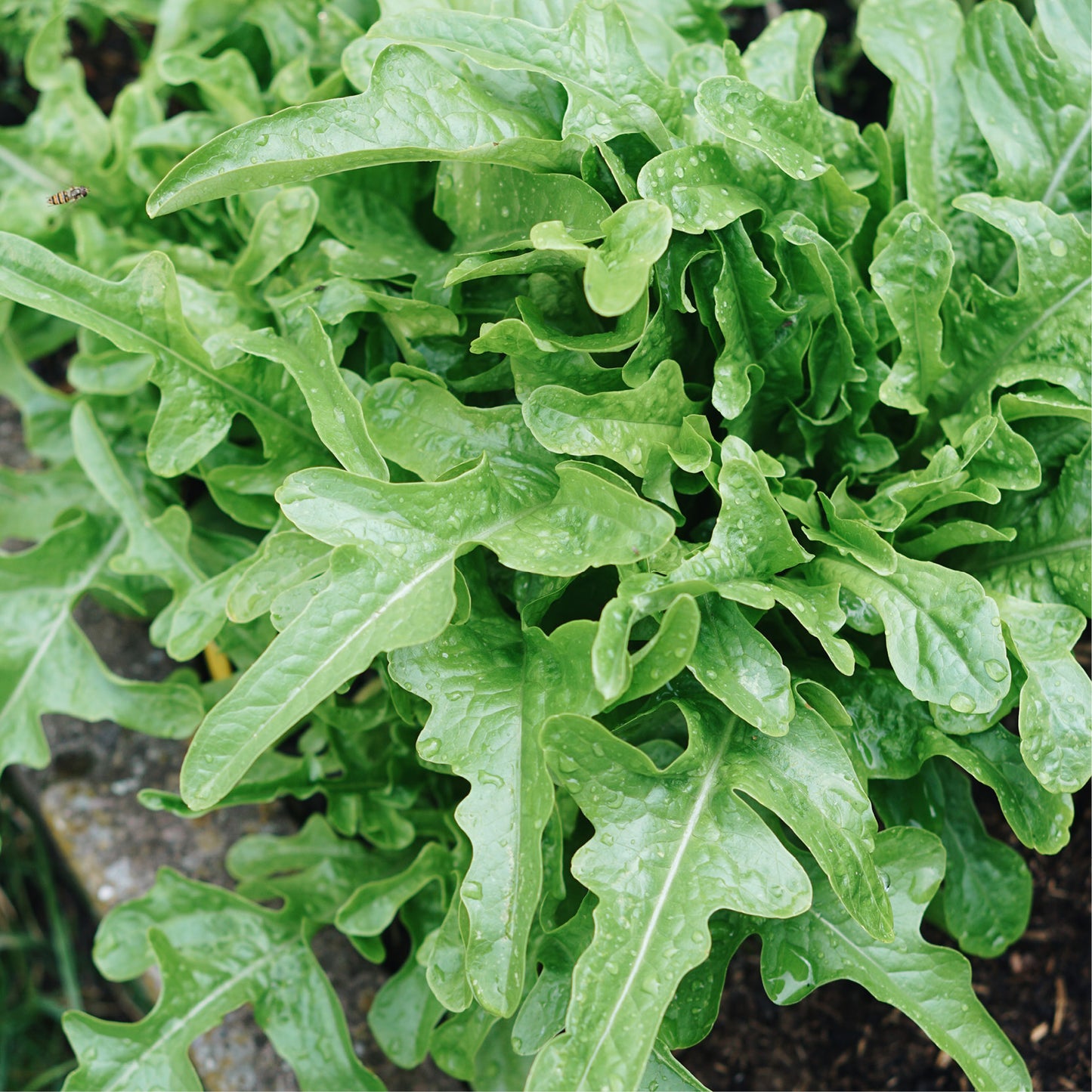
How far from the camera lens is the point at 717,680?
953 mm

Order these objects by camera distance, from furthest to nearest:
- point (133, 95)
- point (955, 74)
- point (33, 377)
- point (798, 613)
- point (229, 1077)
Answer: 1. point (33, 377)
2. point (133, 95)
3. point (229, 1077)
4. point (955, 74)
5. point (798, 613)

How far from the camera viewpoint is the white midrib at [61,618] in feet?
4.50

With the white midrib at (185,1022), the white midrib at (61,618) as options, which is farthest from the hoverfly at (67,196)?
the white midrib at (185,1022)

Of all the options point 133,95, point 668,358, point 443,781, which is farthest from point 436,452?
point 133,95

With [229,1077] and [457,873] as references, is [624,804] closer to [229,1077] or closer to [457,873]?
[457,873]

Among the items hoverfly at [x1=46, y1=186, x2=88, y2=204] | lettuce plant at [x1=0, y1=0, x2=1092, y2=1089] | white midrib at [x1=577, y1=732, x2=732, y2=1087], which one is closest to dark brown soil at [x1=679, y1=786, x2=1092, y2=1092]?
lettuce plant at [x1=0, y1=0, x2=1092, y2=1089]

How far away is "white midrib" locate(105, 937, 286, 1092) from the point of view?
1174mm

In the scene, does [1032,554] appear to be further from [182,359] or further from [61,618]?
[61,618]

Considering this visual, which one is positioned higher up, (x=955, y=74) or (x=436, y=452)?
(x=955, y=74)

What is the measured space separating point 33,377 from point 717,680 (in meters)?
1.27

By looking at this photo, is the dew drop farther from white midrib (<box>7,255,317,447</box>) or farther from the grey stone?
the grey stone

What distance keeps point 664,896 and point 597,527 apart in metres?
0.34

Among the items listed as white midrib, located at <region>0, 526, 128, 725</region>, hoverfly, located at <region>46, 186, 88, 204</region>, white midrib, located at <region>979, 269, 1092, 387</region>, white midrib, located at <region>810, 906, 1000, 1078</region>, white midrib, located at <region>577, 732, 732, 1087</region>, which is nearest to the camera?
white midrib, located at <region>577, 732, 732, 1087</region>

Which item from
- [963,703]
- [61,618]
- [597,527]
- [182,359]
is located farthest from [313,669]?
[61,618]
